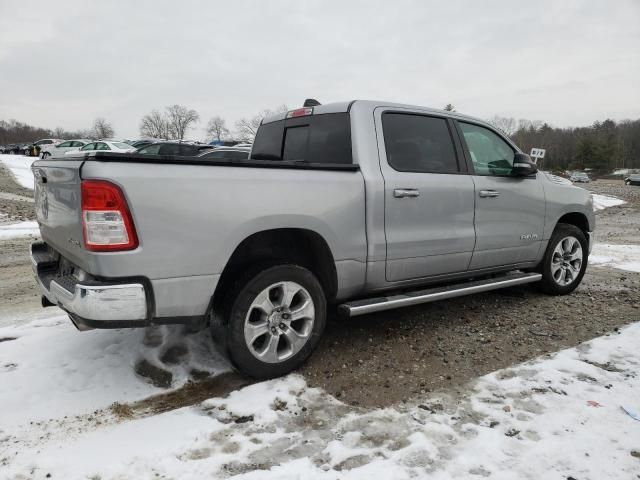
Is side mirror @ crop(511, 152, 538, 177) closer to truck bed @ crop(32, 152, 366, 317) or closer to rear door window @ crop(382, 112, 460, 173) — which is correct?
rear door window @ crop(382, 112, 460, 173)

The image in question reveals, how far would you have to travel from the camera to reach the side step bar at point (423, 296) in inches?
129

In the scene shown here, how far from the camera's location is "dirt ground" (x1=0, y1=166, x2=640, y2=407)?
10.4ft

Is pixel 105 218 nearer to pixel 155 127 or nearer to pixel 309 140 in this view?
pixel 309 140

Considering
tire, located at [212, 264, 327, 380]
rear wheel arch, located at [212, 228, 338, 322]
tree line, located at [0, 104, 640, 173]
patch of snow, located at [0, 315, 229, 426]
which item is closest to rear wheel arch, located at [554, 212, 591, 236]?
rear wheel arch, located at [212, 228, 338, 322]

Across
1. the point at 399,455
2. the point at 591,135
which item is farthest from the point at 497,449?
the point at 591,135

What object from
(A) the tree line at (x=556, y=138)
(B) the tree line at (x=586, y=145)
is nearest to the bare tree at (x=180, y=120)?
(A) the tree line at (x=556, y=138)

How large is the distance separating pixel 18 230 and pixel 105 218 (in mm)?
8377

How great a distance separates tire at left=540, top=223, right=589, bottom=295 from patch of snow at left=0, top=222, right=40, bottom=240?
27.7 ft

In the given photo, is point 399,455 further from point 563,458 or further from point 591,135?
point 591,135

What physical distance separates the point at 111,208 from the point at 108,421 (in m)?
1.25

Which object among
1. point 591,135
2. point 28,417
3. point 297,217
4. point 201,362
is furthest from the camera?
point 591,135

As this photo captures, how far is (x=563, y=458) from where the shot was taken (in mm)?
2318

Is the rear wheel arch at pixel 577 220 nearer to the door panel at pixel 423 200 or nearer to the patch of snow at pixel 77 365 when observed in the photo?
the door panel at pixel 423 200

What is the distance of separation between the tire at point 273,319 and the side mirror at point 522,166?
7.77 ft
